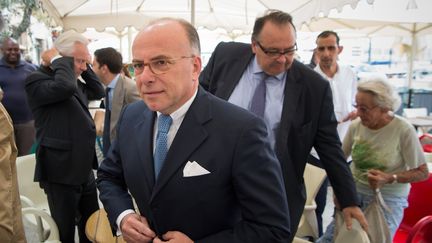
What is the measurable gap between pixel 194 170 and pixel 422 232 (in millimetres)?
1820

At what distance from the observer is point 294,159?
6.10 feet

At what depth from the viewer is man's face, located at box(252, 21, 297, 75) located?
1733 mm

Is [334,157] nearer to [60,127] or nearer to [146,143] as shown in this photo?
[146,143]

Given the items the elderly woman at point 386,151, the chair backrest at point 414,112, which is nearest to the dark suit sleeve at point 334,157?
the elderly woman at point 386,151

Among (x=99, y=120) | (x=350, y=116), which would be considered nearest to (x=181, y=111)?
(x=350, y=116)

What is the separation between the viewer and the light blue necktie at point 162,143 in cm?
130

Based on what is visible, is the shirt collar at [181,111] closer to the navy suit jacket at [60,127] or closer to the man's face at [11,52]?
the navy suit jacket at [60,127]

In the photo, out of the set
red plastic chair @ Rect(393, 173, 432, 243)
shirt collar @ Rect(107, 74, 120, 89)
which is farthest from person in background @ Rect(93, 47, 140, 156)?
red plastic chair @ Rect(393, 173, 432, 243)

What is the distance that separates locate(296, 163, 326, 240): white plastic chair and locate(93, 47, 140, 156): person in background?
164 cm

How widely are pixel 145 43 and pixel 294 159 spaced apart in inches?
40.1

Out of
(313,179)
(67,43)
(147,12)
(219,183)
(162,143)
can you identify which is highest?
(147,12)

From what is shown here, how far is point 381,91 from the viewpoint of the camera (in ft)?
7.48

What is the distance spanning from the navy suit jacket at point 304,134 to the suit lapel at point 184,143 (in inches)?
26.7

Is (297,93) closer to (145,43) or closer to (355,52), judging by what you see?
(145,43)
